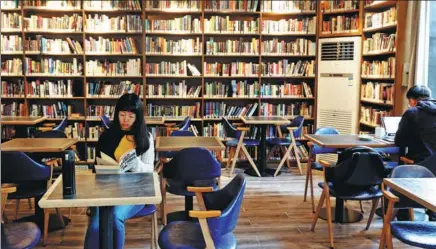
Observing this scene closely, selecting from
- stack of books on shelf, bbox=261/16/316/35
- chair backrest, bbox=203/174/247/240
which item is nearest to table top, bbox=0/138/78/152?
chair backrest, bbox=203/174/247/240

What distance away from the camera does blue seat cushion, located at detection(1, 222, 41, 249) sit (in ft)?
8.26

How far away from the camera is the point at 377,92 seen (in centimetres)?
629

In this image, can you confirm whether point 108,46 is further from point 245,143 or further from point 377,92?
point 377,92

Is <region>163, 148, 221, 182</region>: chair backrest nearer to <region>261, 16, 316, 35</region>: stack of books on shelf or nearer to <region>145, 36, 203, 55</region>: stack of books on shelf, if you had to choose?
<region>145, 36, 203, 55</region>: stack of books on shelf

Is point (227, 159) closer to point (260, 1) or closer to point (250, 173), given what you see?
point (250, 173)

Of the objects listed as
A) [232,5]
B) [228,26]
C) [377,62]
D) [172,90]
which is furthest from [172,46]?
[377,62]

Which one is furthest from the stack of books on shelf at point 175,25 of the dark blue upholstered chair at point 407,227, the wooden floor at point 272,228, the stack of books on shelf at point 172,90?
the dark blue upholstered chair at point 407,227

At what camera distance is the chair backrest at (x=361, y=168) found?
12.4 feet

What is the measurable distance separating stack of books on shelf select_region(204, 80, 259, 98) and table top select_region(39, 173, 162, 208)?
448cm

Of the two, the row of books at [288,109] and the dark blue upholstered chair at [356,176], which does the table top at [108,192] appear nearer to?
the dark blue upholstered chair at [356,176]

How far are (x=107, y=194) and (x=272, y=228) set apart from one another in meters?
2.36

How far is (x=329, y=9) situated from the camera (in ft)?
23.6

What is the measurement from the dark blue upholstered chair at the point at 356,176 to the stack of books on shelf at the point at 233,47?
11.8 ft

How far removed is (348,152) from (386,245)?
103cm
